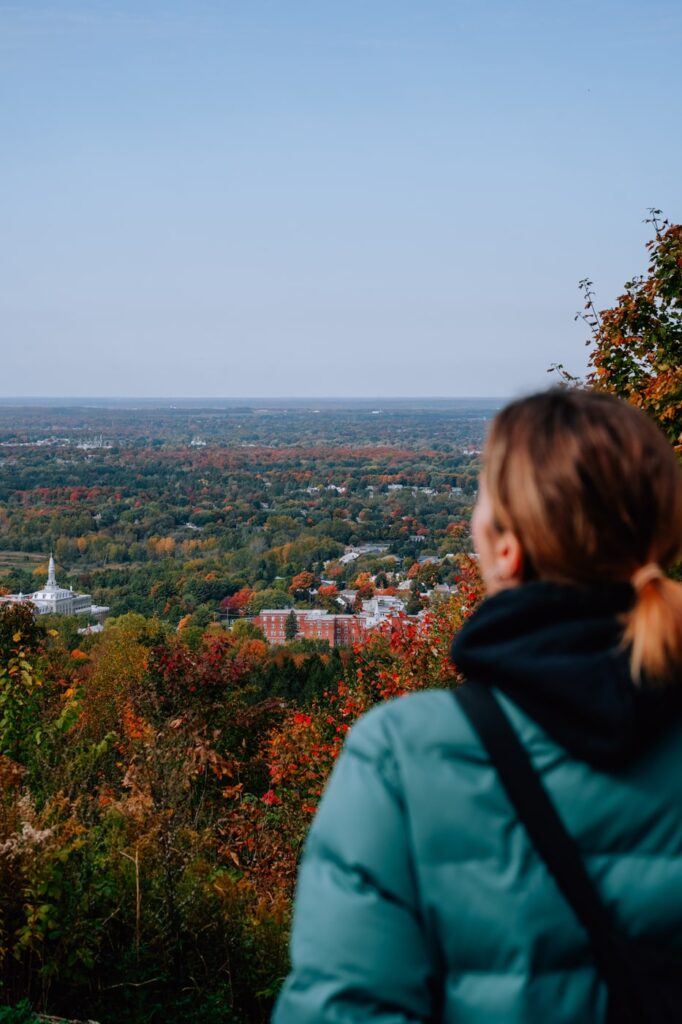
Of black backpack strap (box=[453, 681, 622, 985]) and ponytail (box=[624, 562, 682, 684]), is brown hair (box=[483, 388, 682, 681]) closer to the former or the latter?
ponytail (box=[624, 562, 682, 684])

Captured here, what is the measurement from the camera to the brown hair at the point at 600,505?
93cm

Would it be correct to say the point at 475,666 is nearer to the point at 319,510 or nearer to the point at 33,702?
the point at 33,702

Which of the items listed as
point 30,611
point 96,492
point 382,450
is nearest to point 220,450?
point 382,450

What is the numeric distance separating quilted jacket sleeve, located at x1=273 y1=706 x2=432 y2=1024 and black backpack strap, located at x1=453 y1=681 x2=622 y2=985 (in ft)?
0.34

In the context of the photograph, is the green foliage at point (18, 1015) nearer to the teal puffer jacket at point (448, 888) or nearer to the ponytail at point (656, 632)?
the teal puffer jacket at point (448, 888)

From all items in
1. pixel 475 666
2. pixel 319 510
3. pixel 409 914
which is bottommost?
pixel 319 510

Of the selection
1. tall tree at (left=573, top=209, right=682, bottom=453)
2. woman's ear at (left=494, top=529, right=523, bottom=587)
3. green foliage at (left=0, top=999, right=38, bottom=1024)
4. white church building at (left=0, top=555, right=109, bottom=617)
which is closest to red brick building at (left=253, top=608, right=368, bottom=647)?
white church building at (left=0, top=555, right=109, bottom=617)

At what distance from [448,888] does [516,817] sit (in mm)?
92

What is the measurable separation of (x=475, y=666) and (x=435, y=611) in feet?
24.1

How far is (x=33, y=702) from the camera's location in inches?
234

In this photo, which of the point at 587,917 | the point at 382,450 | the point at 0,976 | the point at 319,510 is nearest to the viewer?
the point at 587,917

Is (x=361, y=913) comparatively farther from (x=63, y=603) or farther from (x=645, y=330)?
(x=63, y=603)

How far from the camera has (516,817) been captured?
0.89 m

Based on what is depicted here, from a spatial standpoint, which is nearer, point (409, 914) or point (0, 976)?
point (409, 914)
